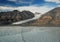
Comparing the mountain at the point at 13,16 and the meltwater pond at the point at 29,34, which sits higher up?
the mountain at the point at 13,16

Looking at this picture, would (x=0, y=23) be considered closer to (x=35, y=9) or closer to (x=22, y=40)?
(x=22, y=40)

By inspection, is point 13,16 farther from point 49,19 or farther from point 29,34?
point 49,19

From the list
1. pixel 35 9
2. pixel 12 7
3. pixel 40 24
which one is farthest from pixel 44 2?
pixel 12 7

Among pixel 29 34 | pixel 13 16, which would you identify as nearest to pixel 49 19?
pixel 29 34

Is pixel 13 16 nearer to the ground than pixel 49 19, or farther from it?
farther from it

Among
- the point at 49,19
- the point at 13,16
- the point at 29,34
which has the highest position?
the point at 13,16
